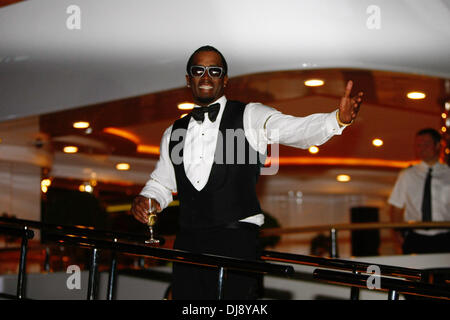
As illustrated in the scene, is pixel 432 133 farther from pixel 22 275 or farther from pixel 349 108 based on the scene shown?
pixel 22 275

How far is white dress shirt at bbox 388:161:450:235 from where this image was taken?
5.54 meters

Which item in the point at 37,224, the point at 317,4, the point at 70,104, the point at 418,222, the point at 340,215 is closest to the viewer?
the point at 37,224

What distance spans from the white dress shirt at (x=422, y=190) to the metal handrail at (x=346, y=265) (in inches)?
106

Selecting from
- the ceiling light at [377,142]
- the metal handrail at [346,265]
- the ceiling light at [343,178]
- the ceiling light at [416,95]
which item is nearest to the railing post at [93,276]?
the metal handrail at [346,265]

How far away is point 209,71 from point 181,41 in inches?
70.3

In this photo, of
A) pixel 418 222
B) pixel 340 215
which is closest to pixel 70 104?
pixel 418 222

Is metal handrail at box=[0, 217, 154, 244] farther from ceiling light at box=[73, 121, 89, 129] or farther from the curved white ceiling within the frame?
ceiling light at box=[73, 121, 89, 129]

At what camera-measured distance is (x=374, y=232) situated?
31.9ft

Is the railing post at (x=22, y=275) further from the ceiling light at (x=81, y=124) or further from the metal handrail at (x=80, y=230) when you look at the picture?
the ceiling light at (x=81, y=124)

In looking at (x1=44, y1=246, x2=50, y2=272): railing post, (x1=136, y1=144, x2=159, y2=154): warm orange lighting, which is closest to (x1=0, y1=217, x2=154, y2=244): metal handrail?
(x1=44, y1=246, x2=50, y2=272): railing post

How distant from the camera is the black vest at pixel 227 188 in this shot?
9.04 ft
